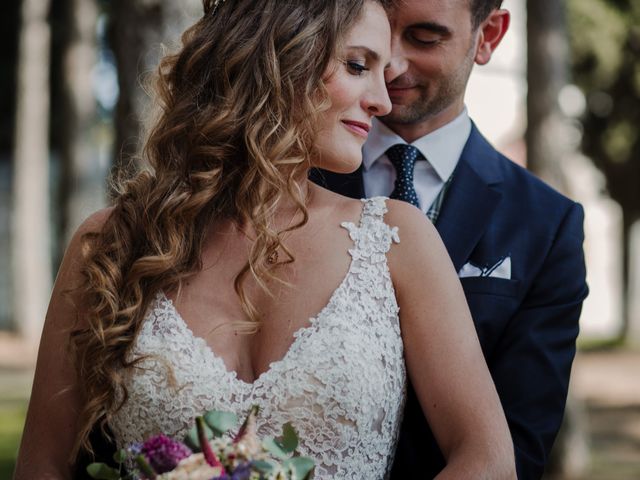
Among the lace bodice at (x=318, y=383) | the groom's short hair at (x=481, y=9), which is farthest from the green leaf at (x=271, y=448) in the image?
the groom's short hair at (x=481, y=9)

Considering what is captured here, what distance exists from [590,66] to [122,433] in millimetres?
16551

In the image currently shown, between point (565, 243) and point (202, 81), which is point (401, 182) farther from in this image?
point (202, 81)

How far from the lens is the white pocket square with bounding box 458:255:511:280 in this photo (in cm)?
328

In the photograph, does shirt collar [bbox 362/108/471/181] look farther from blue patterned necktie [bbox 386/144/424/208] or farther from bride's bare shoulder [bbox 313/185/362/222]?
bride's bare shoulder [bbox 313/185/362/222]

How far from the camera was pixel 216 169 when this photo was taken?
2994mm

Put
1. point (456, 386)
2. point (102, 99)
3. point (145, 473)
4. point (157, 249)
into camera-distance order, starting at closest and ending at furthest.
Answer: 1. point (145, 473)
2. point (456, 386)
3. point (157, 249)
4. point (102, 99)

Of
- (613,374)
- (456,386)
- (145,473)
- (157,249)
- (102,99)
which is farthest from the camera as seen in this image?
(102,99)

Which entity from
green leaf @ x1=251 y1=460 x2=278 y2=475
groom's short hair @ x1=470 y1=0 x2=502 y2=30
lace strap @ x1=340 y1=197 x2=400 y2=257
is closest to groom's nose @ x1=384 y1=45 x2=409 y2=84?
groom's short hair @ x1=470 y1=0 x2=502 y2=30

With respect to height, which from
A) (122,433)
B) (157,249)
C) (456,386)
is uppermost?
(157,249)

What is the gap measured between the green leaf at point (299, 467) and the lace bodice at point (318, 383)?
1.75ft

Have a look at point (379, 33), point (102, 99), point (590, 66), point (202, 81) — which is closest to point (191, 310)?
point (202, 81)

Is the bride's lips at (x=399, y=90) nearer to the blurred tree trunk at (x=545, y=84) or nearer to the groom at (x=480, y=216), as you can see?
the groom at (x=480, y=216)

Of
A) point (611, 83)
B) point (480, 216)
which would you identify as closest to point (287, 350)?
point (480, 216)

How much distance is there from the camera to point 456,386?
9.07 feet
